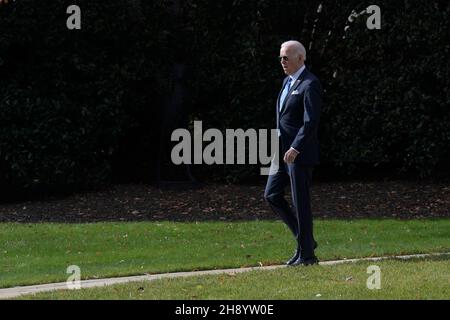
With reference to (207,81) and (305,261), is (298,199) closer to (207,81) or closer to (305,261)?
(305,261)

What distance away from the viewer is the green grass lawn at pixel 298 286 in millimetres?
7941

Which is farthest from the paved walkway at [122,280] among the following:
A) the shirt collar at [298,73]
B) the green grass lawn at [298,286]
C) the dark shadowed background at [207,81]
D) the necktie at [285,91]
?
the dark shadowed background at [207,81]

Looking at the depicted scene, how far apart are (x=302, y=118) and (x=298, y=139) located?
32 centimetres

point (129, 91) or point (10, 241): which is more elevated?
point (129, 91)

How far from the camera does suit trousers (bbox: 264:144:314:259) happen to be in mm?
9258

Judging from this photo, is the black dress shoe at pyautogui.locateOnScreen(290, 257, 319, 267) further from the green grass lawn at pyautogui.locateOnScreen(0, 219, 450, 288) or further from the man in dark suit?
the green grass lawn at pyautogui.locateOnScreen(0, 219, 450, 288)

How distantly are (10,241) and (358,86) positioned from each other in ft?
23.0

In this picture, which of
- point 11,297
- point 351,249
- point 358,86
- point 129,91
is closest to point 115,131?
point 129,91

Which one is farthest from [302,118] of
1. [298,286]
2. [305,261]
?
[298,286]

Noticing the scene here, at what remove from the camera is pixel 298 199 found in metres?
9.27

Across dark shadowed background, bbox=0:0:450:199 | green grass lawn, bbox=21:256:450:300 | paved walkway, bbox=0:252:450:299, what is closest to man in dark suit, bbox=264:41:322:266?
green grass lawn, bbox=21:256:450:300

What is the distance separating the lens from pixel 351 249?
11.3 metres

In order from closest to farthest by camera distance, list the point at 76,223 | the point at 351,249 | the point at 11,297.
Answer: the point at 11,297 → the point at 351,249 → the point at 76,223
